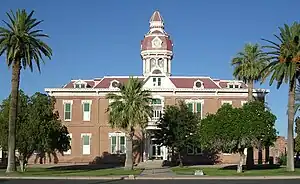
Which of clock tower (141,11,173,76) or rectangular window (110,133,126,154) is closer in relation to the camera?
rectangular window (110,133,126,154)

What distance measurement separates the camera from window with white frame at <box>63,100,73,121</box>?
237ft

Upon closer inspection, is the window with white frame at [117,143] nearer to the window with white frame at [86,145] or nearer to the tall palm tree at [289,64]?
the window with white frame at [86,145]

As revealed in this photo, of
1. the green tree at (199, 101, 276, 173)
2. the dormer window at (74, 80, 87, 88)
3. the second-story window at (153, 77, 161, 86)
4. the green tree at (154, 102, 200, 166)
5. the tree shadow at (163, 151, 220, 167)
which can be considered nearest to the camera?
the green tree at (199, 101, 276, 173)

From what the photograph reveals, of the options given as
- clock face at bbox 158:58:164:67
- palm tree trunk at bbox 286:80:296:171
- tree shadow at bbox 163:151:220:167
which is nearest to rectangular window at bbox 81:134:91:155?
tree shadow at bbox 163:151:220:167

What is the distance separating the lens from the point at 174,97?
235ft

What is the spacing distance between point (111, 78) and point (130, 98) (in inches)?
1005

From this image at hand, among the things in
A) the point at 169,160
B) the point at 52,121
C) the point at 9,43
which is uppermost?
the point at 9,43

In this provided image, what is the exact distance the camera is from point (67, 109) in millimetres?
72250

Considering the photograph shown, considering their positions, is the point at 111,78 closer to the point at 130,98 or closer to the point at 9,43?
the point at 130,98

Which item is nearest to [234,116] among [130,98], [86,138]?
[130,98]

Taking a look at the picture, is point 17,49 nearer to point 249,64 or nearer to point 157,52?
point 249,64

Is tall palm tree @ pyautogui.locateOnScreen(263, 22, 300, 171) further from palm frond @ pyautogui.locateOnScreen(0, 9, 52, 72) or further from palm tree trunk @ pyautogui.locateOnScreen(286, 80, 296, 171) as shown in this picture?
palm frond @ pyautogui.locateOnScreen(0, 9, 52, 72)

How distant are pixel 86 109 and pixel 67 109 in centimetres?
277

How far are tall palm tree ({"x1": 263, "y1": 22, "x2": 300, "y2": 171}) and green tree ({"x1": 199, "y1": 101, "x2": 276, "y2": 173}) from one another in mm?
1960
